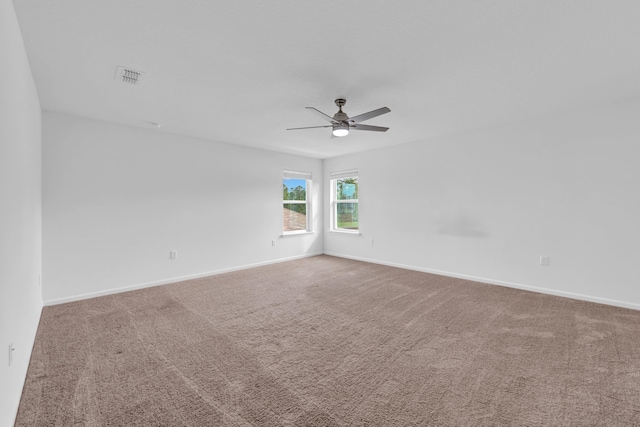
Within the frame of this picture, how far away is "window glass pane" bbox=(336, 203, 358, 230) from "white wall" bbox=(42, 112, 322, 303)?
1676 mm

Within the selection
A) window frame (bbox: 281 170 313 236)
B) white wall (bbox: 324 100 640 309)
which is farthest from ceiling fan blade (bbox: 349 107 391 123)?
window frame (bbox: 281 170 313 236)

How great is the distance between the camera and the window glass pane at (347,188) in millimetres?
6113

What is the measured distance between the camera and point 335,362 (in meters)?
2.12

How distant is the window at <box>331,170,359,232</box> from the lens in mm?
6121

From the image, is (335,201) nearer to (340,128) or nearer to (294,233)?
(294,233)

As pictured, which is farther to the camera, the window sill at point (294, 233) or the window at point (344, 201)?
the window at point (344, 201)

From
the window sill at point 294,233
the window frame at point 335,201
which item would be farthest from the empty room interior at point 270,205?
the window frame at point 335,201

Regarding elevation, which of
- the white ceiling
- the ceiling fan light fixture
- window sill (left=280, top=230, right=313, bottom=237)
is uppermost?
the white ceiling

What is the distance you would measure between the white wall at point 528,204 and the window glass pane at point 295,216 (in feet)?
6.19

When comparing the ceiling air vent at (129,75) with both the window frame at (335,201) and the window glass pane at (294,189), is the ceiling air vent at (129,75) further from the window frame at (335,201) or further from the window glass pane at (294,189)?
the window frame at (335,201)

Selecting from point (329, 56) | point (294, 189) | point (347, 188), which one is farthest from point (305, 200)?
point (329, 56)

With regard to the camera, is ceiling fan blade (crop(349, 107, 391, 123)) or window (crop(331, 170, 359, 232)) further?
window (crop(331, 170, 359, 232))

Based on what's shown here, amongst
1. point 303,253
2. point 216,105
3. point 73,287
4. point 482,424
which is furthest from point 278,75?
point 303,253

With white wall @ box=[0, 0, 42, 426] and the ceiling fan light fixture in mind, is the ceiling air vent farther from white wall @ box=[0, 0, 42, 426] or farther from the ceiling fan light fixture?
the ceiling fan light fixture
